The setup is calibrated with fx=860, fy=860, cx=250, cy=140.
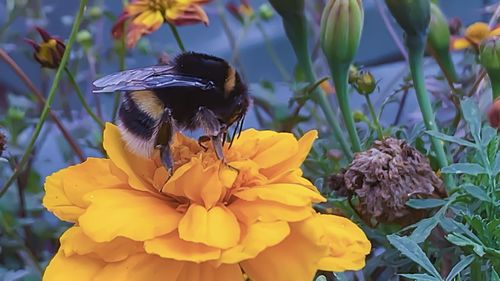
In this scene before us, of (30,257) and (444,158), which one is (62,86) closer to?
(30,257)

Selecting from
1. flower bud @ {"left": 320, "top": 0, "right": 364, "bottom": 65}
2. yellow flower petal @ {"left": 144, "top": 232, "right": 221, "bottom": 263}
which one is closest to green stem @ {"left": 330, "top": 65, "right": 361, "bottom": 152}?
flower bud @ {"left": 320, "top": 0, "right": 364, "bottom": 65}

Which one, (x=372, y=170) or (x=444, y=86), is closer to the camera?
(x=372, y=170)

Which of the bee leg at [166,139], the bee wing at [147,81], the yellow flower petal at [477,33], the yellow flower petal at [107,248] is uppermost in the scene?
the bee wing at [147,81]

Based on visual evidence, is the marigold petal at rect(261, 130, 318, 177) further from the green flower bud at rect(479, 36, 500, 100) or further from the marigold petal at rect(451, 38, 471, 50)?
the marigold petal at rect(451, 38, 471, 50)

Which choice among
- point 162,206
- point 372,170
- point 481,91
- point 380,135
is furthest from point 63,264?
point 481,91

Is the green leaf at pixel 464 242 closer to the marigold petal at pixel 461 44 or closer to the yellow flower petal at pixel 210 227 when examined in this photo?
the yellow flower petal at pixel 210 227

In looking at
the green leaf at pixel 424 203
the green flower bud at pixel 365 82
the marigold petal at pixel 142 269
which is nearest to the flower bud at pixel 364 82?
the green flower bud at pixel 365 82
